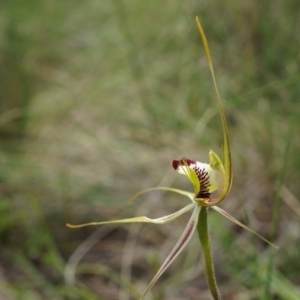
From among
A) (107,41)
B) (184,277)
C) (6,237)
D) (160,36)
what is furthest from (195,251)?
(107,41)

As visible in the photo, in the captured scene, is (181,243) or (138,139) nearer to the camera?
(181,243)

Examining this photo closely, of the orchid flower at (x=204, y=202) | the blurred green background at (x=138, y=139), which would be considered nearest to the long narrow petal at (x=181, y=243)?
the orchid flower at (x=204, y=202)

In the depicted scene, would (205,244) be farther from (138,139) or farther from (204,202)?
(138,139)

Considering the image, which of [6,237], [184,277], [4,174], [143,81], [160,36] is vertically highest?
[160,36]

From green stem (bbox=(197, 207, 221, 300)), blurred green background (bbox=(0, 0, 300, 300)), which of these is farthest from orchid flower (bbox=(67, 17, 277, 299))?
blurred green background (bbox=(0, 0, 300, 300))

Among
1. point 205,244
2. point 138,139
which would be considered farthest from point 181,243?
point 138,139

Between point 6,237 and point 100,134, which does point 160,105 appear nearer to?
point 100,134

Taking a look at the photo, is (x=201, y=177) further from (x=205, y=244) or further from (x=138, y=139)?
(x=138, y=139)
